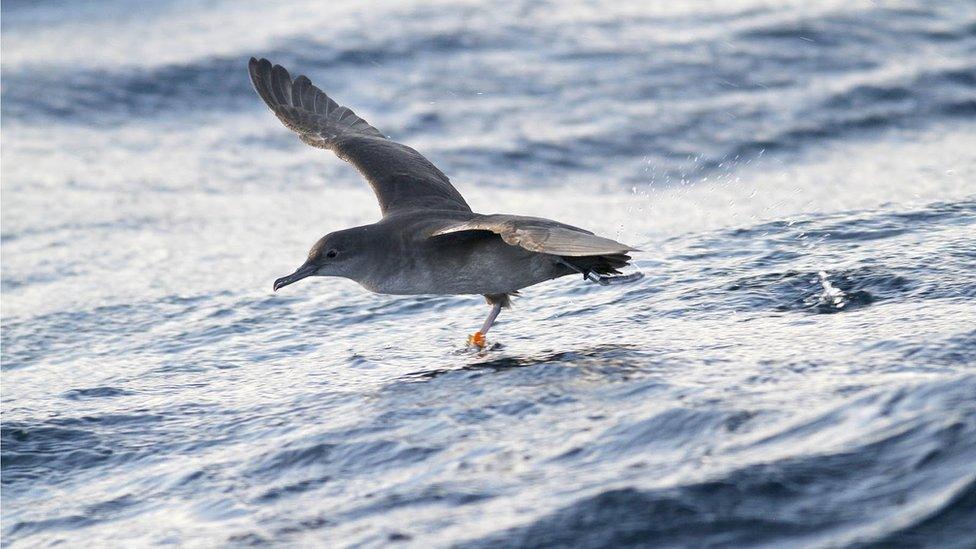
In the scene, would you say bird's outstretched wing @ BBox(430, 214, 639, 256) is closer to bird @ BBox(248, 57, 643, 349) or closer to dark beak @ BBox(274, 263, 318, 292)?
bird @ BBox(248, 57, 643, 349)

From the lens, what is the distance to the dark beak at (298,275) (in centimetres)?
739

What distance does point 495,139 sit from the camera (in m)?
14.4

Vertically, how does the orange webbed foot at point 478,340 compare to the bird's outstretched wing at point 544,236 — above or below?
below

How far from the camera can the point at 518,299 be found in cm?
892

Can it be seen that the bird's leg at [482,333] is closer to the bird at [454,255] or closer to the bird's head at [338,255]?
the bird at [454,255]

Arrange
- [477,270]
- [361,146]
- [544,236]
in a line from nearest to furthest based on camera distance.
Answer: [544,236], [477,270], [361,146]

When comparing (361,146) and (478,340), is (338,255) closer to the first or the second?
(478,340)

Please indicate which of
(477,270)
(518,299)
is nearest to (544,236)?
(477,270)

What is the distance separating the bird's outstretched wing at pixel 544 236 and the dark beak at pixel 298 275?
0.95 meters

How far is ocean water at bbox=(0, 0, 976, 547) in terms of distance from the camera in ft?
16.6

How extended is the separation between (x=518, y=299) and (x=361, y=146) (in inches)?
62.7

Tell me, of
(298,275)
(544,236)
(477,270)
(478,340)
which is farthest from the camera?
(478,340)

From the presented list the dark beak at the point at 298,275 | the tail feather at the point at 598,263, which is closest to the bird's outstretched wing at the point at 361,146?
the dark beak at the point at 298,275

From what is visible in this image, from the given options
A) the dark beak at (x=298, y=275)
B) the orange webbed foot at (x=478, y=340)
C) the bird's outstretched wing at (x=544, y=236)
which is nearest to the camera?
the bird's outstretched wing at (x=544, y=236)
